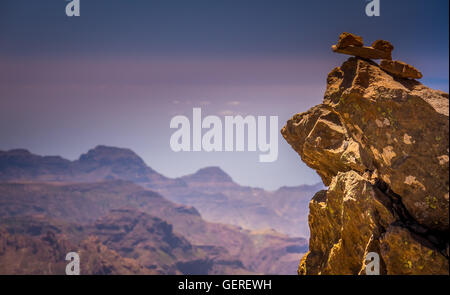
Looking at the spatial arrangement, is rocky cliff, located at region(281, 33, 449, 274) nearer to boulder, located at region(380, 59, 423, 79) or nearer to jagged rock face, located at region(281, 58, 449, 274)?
jagged rock face, located at region(281, 58, 449, 274)

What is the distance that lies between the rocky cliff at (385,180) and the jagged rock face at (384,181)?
0.03 metres

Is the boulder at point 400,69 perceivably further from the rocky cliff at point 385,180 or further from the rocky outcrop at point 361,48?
the rocky outcrop at point 361,48

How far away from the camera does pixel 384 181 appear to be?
14289mm

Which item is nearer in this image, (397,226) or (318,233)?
(397,226)

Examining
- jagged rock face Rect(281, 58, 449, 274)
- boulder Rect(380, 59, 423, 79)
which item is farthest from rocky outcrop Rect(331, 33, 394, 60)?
boulder Rect(380, 59, 423, 79)

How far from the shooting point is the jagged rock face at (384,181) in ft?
41.1

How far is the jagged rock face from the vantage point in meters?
12.5

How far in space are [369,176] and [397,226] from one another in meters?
2.60

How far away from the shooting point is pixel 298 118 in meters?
21.7

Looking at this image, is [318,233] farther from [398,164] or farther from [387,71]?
[387,71]

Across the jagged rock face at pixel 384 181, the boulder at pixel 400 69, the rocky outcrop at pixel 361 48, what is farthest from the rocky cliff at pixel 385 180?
the rocky outcrop at pixel 361 48
